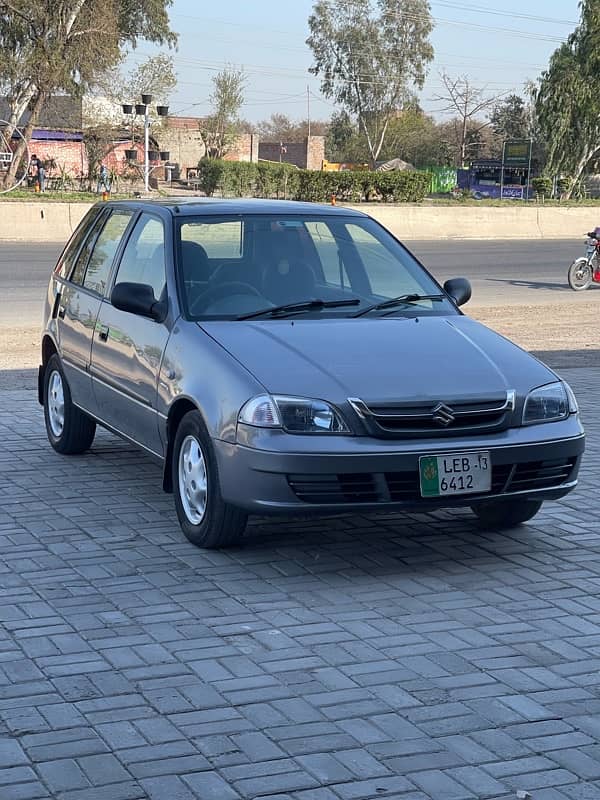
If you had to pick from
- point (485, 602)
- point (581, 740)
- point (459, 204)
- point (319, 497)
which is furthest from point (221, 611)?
point (459, 204)

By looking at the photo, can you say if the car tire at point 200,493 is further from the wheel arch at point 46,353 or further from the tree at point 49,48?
the tree at point 49,48

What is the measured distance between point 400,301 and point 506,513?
1.26 meters

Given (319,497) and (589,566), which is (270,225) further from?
(589,566)

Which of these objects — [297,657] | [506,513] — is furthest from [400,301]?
[297,657]

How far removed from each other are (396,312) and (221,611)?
2.18m

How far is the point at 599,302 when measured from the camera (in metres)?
20.5

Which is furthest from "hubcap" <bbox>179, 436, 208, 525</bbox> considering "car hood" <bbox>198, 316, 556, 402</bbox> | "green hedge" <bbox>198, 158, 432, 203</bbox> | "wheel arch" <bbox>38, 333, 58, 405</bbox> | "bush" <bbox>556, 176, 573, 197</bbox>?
"bush" <bbox>556, 176, 573, 197</bbox>

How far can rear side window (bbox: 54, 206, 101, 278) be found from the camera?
8453mm

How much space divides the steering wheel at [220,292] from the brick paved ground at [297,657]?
3.81ft

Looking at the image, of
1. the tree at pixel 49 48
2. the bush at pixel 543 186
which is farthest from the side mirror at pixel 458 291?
the bush at pixel 543 186

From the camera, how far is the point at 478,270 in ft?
83.6

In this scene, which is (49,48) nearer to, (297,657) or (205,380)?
(205,380)

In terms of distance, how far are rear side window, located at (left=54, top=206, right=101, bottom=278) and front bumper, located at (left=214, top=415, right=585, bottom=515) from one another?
2956 millimetres

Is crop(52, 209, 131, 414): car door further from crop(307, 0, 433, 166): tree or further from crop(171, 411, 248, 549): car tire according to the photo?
crop(307, 0, 433, 166): tree
